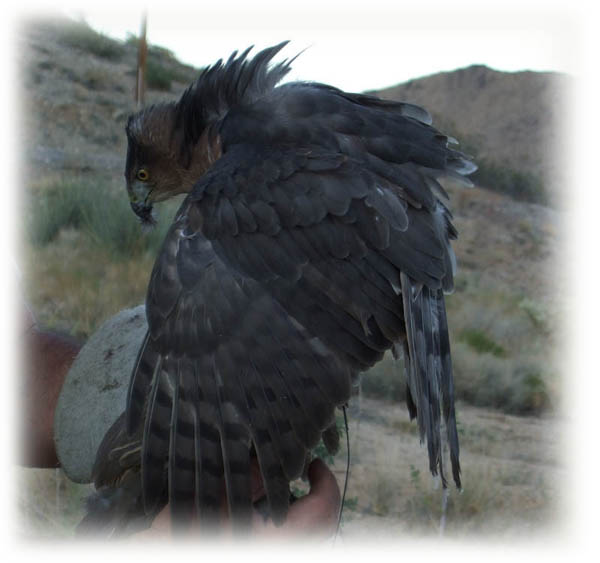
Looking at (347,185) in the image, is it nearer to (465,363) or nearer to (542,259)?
(465,363)

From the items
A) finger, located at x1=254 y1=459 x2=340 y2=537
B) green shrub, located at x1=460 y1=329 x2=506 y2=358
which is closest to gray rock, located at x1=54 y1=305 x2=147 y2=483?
finger, located at x1=254 y1=459 x2=340 y2=537

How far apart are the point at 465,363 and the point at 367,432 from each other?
2.45 m

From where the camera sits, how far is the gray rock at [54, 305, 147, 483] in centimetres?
347

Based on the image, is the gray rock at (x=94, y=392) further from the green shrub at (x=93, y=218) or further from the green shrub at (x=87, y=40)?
the green shrub at (x=87, y=40)

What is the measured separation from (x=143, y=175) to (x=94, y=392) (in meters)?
1.53

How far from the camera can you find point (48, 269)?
9961 millimetres

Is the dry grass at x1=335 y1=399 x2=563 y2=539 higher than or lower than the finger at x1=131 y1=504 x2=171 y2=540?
lower

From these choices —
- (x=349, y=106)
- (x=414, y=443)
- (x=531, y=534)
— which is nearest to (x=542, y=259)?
(x=414, y=443)

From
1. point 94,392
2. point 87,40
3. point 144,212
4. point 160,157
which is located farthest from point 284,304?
point 87,40

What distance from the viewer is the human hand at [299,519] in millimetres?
2650

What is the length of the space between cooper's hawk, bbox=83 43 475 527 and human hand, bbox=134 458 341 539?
6 centimetres

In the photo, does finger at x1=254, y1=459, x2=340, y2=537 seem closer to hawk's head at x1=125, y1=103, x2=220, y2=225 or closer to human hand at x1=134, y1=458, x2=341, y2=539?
human hand at x1=134, y1=458, x2=341, y2=539

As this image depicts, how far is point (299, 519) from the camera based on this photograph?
2652 mm

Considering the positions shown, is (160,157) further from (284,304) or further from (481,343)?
(481,343)
